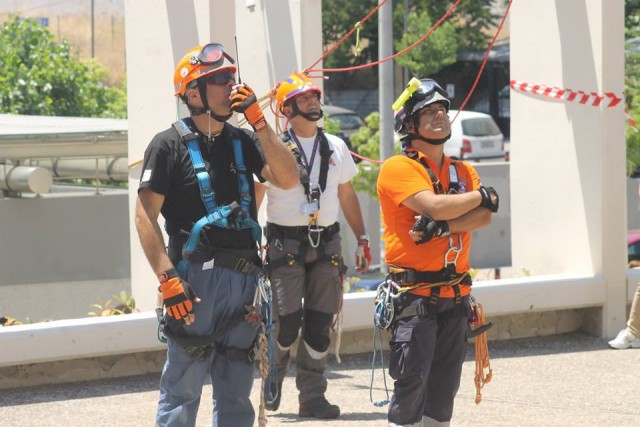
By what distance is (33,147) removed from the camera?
1408cm

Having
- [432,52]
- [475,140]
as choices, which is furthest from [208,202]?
[432,52]

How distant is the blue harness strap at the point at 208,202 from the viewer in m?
5.41

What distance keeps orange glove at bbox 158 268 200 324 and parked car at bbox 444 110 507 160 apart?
29995 mm

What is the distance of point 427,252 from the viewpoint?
5.74m

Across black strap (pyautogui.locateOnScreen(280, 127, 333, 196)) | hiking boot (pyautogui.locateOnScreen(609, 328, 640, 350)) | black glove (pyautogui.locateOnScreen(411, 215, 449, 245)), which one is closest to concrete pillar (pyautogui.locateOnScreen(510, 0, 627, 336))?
hiking boot (pyautogui.locateOnScreen(609, 328, 640, 350))

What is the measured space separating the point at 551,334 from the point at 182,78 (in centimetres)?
507

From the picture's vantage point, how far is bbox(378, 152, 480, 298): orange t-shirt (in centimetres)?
569

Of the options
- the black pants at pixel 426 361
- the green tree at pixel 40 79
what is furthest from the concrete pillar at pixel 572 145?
the green tree at pixel 40 79

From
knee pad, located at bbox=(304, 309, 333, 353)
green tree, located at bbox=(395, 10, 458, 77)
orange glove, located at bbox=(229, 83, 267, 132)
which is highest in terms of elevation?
green tree, located at bbox=(395, 10, 458, 77)

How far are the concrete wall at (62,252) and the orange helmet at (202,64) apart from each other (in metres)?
7.65

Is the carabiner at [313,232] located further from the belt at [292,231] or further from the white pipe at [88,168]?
the white pipe at [88,168]

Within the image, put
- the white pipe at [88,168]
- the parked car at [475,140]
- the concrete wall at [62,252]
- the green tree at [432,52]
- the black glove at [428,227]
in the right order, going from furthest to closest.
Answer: the green tree at [432,52]
the parked car at [475,140]
the white pipe at [88,168]
the concrete wall at [62,252]
the black glove at [428,227]

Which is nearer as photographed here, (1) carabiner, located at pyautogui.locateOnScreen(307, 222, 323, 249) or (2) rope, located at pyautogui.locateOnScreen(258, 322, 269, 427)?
(2) rope, located at pyautogui.locateOnScreen(258, 322, 269, 427)

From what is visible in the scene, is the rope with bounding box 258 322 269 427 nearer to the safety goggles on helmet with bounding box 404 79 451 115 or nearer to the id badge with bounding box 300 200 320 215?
the safety goggles on helmet with bounding box 404 79 451 115
